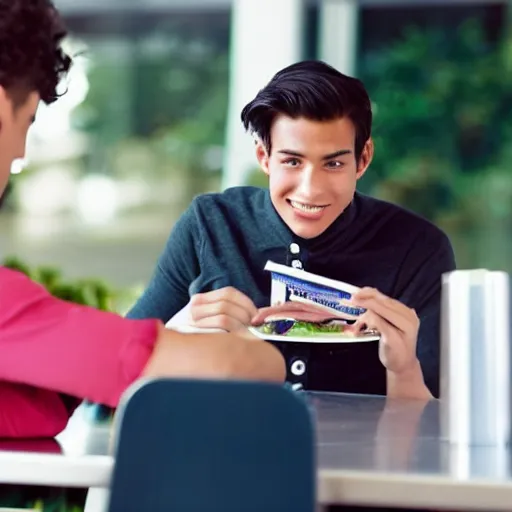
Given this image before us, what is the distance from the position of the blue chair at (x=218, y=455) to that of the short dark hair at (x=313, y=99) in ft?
3.64

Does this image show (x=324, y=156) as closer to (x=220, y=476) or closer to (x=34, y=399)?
(x=34, y=399)

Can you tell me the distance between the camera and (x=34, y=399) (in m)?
1.75

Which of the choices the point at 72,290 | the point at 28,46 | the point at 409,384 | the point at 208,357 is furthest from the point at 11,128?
the point at 72,290

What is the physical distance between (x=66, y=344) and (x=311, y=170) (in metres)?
0.98

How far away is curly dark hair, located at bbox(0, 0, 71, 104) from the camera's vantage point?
66.8 inches

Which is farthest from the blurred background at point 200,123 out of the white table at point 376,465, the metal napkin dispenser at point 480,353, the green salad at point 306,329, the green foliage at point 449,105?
the metal napkin dispenser at point 480,353

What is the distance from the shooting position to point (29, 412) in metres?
1.76

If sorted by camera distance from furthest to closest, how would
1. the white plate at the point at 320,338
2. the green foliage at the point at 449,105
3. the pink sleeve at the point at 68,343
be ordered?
the green foliage at the point at 449,105, the white plate at the point at 320,338, the pink sleeve at the point at 68,343

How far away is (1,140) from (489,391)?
2.79 ft

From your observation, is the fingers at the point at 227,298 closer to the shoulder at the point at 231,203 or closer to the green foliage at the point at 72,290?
the shoulder at the point at 231,203

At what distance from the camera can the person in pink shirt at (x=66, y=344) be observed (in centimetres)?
155

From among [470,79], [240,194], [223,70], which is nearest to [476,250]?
[470,79]

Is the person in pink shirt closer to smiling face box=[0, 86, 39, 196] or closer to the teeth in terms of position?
smiling face box=[0, 86, 39, 196]

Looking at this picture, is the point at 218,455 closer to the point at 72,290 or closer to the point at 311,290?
the point at 311,290
